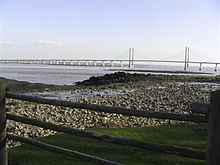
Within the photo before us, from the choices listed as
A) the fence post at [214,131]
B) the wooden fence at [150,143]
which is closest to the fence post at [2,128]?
the wooden fence at [150,143]

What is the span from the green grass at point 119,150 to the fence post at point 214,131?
191 centimetres

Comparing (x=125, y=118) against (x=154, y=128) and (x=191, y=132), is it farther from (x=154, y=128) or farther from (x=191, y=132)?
(x=191, y=132)

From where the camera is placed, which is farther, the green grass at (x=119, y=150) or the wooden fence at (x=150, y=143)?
the green grass at (x=119, y=150)

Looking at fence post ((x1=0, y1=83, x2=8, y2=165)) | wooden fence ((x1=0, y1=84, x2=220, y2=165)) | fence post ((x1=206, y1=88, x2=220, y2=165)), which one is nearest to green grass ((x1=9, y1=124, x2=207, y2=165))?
fence post ((x1=0, y1=83, x2=8, y2=165))

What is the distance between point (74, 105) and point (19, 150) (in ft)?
6.70

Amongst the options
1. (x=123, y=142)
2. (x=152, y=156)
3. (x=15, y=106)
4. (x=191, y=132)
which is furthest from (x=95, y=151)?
(x=15, y=106)

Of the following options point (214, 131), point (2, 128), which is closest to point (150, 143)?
point (214, 131)

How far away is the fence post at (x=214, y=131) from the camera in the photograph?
1.78 meters

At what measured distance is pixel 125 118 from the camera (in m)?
7.58

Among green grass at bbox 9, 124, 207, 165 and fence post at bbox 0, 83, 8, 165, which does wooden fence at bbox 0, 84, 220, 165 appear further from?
green grass at bbox 9, 124, 207, 165

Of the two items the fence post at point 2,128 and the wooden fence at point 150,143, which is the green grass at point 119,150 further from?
the wooden fence at point 150,143

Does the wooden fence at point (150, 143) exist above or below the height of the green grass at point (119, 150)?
above

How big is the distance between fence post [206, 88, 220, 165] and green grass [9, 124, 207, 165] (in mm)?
1908

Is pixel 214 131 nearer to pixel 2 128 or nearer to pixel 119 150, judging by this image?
pixel 119 150
